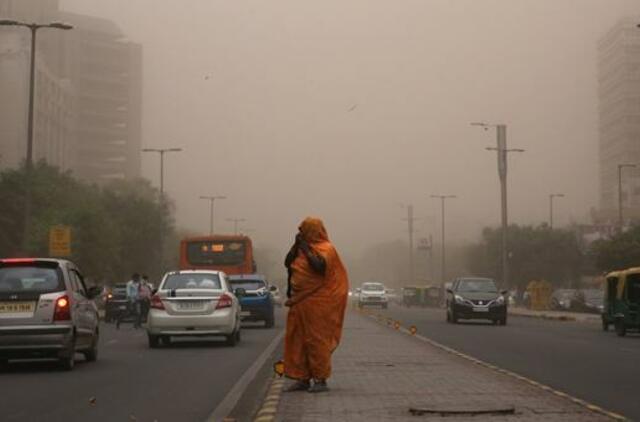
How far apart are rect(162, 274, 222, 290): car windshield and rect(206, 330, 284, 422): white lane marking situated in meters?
2.86

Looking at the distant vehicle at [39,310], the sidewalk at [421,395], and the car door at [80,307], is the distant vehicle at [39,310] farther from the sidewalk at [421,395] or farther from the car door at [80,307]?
the sidewalk at [421,395]

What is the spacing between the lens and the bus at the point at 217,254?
47.4 m

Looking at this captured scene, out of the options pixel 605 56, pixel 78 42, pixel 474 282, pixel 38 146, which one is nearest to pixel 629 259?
pixel 474 282

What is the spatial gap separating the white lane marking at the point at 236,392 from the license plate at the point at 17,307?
354 centimetres

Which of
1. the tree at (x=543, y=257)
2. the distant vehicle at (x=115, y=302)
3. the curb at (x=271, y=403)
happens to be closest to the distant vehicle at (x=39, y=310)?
the curb at (x=271, y=403)

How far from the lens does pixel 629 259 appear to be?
73.5 m

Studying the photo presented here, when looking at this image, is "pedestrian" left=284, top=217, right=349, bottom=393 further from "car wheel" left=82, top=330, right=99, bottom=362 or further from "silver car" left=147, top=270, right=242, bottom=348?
"silver car" left=147, top=270, right=242, bottom=348

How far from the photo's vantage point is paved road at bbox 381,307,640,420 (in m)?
14.9

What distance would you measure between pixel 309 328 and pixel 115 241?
6125cm

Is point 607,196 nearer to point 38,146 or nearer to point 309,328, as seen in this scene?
point 38,146

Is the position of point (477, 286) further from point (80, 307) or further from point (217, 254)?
point (80, 307)

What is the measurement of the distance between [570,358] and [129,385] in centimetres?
951

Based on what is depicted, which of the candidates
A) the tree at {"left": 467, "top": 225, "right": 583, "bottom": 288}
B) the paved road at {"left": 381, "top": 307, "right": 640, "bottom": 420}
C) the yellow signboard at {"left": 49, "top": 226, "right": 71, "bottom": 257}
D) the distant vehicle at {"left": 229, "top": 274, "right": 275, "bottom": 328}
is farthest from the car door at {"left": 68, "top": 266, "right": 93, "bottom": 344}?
the tree at {"left": 467, "top": 225, "right": 583, "bottom": 288}

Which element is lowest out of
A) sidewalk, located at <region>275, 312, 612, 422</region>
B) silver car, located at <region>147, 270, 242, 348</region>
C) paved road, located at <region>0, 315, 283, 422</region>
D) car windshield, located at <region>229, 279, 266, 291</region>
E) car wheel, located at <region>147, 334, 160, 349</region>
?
paved road, located at <region>0, 315, 283, 422</region>
